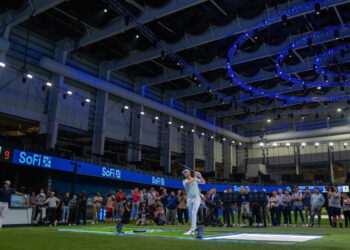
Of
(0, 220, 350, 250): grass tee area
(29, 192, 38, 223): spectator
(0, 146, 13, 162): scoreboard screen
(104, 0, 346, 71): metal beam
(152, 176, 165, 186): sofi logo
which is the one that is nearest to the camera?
(0, 220, 350, 250): grass tee area

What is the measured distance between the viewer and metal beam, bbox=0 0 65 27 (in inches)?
703

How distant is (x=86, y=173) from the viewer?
20.6 meters

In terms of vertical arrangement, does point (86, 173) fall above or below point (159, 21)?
below

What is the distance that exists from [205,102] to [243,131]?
424 inches

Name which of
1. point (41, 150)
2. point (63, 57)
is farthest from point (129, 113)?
point (41, 150)

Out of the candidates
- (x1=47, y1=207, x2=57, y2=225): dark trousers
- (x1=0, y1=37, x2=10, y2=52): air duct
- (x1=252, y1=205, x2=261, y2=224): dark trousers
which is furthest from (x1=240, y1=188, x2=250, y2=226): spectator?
(x1=0, y1=37, x2=10, y2=52): air duct

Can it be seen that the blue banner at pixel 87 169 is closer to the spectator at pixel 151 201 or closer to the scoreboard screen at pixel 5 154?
the scoreboard screen at pixel 5 154

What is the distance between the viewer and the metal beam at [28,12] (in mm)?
17859

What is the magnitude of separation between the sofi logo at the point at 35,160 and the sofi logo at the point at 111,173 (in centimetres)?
426

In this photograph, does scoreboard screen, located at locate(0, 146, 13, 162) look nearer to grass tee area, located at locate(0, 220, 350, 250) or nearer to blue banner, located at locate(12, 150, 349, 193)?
blue banner, located at locate(12, 150, 349, 193)

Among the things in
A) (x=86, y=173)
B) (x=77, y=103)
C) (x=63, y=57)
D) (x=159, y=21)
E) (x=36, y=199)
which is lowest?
(x=36, y=199)

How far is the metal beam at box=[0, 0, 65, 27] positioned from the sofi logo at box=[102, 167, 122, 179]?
34.3 feet

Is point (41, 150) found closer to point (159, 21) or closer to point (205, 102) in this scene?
point (159, 21)

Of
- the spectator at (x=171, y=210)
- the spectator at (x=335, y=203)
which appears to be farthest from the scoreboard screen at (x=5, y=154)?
the spectator at (x=335, y=203)
